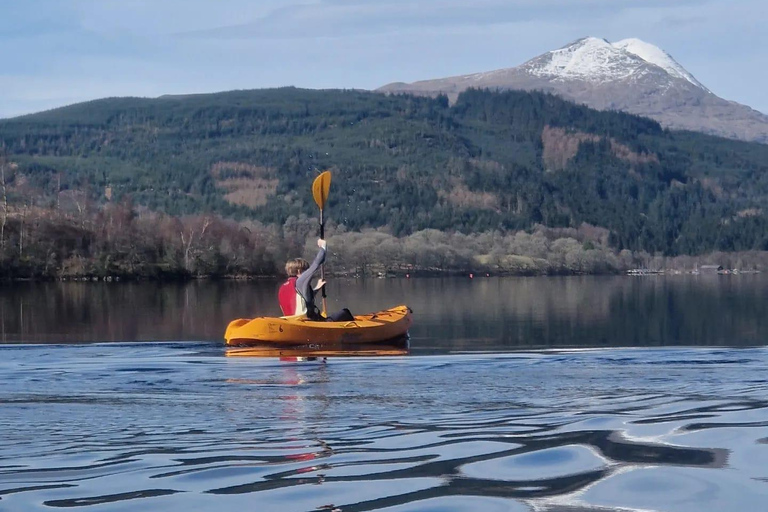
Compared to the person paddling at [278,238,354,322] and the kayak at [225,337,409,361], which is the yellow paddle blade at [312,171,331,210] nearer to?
the person paddling at [278,238,354,322]

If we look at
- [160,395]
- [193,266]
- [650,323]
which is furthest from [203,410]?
[193,266]

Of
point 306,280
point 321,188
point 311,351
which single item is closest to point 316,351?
point 311,351

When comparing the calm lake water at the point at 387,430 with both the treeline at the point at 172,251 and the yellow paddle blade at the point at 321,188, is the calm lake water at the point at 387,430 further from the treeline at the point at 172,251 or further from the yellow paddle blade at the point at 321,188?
the treeline at the point at 172,251

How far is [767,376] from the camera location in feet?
60.8

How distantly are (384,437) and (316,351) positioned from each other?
11706mm

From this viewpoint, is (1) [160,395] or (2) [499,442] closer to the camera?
(2) [499,442]

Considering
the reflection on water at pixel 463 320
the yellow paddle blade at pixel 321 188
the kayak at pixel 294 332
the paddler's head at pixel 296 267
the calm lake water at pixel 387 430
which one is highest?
the yellow paddle blade at pixel 321 188

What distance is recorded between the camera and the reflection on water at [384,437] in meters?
9.60

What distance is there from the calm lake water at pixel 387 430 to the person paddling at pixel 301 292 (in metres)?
2.39

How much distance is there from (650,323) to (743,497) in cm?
2950

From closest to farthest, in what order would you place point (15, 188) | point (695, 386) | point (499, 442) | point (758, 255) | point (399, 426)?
point (499, 442) → point (399, 426) → point (695, 386) → point (15, 188) → point (758, 255)

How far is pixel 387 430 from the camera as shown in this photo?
42.3ft

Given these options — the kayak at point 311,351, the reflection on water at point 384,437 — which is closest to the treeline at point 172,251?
the kayak at point 311,351

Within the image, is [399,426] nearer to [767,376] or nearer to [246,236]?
[767,376]
